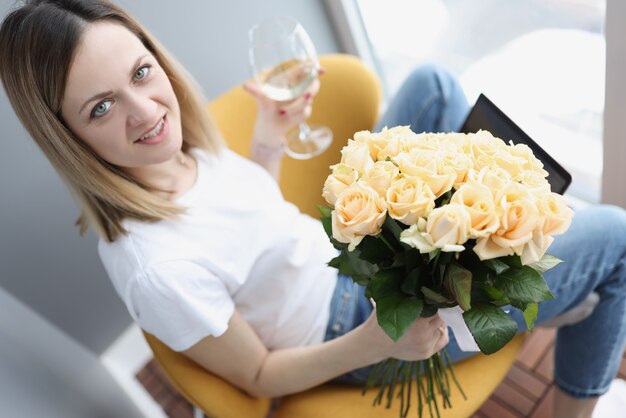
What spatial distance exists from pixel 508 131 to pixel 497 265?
482mm

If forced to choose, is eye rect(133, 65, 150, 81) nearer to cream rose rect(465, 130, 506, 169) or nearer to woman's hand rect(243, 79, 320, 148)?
woman's hand rect(243, 79, 320, 148)

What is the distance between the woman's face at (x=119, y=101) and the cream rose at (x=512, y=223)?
66 centimetres

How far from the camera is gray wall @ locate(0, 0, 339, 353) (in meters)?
1.46

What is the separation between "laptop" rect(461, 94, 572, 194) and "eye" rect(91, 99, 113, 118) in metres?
0.77

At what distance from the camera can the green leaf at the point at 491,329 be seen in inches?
→ 29.0

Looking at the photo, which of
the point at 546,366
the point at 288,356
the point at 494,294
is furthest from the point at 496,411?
the point at 494,294

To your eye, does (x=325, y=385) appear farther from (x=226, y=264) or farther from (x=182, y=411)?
(x=182, y=411)

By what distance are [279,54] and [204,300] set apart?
0.65 metres

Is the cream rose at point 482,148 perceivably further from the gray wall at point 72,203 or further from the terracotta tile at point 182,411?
the terracotta tile at point 182,411

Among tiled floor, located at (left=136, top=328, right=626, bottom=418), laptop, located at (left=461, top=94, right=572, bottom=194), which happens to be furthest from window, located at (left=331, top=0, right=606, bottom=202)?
tiled floor, located at (left=136, top=328, right=626, bottom=418)

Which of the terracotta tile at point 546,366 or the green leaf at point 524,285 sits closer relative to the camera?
the green leaf at point 524,285

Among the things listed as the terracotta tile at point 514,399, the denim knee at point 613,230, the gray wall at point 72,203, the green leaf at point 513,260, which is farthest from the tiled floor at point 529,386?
the green leaf at point 513,260

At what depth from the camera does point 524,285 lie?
73cm

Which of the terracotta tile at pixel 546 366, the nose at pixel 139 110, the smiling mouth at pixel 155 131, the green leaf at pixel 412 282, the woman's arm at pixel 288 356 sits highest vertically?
the nose at pixel 139 110
